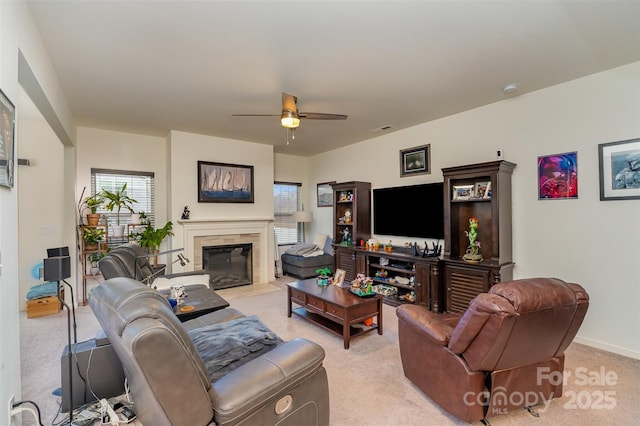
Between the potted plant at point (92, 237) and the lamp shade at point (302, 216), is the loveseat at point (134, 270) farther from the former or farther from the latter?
the lamp shade at point (302, 216)

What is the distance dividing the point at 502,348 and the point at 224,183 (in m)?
4.81

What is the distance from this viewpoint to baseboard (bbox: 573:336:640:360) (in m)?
2.75

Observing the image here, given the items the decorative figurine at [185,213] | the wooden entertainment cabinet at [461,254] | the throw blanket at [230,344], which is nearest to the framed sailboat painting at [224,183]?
the decorative figurine at [185,213]

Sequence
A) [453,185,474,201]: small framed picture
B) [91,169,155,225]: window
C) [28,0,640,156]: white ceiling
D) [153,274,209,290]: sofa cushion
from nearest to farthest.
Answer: [28,0,640,156]: white ceiling → [153,274,209,290]: sofa cushion → [453,185,474,201]: small framed picture → [91,169,155,225]: window

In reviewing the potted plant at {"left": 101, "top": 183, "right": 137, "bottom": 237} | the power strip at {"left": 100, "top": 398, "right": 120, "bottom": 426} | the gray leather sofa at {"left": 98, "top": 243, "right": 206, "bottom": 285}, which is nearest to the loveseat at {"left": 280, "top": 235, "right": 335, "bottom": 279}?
the gray leather sofa at {"left": 98, "top": 243, "right": 206, "bottom": 285}

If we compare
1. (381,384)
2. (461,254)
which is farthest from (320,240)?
(381,384)

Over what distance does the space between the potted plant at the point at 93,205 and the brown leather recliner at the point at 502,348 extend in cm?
466

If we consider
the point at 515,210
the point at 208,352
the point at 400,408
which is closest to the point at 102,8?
the point at 208,352

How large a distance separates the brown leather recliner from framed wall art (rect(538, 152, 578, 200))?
6.14 ft

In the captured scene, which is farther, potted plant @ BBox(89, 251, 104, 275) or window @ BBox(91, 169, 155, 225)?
window @ BBox(91, 169, 155, 225)

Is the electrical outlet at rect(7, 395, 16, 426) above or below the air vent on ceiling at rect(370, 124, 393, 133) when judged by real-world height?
below

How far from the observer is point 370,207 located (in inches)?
217

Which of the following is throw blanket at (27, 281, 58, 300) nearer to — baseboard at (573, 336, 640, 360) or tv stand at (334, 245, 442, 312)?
tv stand at (334, 245, 442, 312)

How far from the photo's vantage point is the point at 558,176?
3.25 m
